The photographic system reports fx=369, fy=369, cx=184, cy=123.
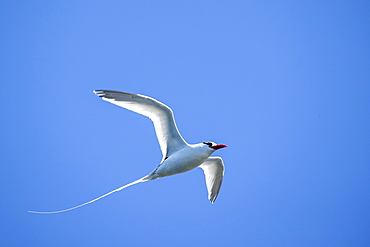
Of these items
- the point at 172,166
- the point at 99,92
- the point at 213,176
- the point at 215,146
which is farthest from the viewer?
the point at 213,176

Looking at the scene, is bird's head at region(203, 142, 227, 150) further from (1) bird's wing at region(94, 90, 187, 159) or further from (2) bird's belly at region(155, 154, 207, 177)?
(1) bird's wing at region(94, 90, 187, 159)

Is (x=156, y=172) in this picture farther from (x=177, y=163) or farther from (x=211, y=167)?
(x=211, y=167)

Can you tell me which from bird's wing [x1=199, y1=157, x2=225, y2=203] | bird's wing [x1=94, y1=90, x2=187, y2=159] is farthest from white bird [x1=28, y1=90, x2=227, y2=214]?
bird's wing [x1=199, y1=157, x2=225, y2=203]

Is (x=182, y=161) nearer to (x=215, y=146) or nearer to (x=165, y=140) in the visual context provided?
(x=165, y=140)

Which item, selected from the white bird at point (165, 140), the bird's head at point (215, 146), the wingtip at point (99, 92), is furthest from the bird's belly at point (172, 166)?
the wingtip at point (99, 92)

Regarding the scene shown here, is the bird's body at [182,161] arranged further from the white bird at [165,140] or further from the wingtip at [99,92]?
the wingtip at [99,92]

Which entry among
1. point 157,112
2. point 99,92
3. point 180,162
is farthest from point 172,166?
point 99,92
